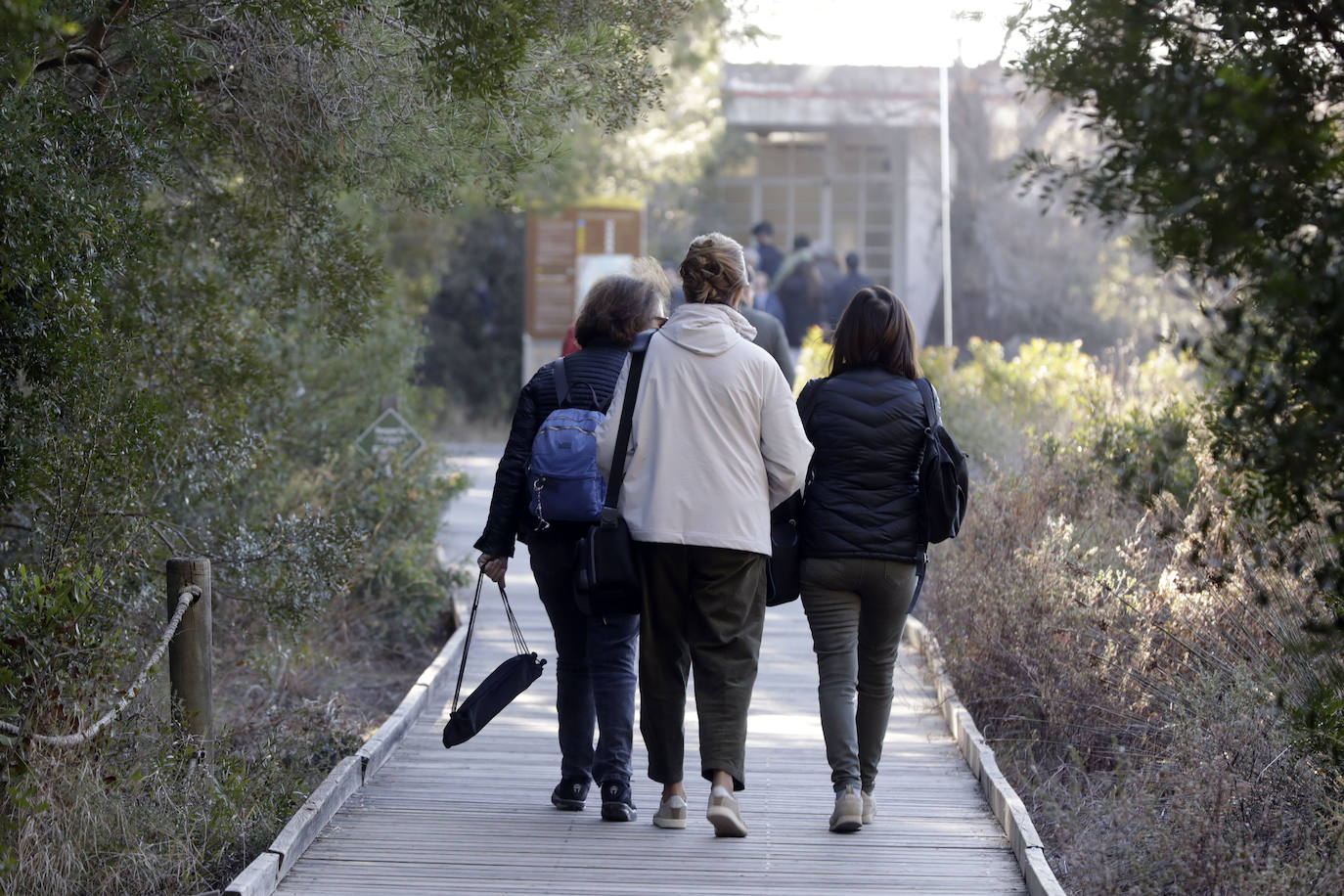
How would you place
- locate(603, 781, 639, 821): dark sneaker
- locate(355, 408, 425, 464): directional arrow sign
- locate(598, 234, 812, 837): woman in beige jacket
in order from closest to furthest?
locate(598, 234, 812, 837): woman in beige jacket, locate(603, 781, 639, 821): dark sneaker, locate(355, 408, 425, 464): directional arrow sign

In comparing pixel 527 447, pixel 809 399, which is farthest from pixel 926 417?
pixel 527 447

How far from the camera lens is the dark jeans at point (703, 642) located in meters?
5.21

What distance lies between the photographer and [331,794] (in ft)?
18.6

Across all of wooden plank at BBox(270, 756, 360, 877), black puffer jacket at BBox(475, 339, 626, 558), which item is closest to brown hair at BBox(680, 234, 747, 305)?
black puffer jacket at BBox(475, 339, 626, 558)

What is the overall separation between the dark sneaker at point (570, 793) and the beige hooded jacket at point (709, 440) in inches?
46.4

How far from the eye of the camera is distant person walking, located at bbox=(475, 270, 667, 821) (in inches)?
219

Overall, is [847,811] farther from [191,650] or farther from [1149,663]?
[191,650]

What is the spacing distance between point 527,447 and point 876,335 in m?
1.33

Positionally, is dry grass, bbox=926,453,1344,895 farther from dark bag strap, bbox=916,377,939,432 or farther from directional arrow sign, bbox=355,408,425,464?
directional arrow sign, bbox=355,408,425,464

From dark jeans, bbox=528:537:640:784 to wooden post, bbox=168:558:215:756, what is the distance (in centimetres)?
129

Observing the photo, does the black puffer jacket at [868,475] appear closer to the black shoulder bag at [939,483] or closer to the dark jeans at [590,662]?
the black shoulder bag at [939,483]

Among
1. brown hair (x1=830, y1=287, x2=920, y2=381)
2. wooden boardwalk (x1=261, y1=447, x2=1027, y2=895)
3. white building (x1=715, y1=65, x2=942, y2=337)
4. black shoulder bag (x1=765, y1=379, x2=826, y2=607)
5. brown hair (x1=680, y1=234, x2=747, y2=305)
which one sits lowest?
wooden boardwalk (x1=261, y1=447, x2=1027, y2=895)

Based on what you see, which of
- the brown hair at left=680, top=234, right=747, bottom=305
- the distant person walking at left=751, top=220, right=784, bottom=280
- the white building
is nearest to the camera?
the brown hair at left=680, top=234, right=747, bottom=305

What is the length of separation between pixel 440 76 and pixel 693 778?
3170 mm
